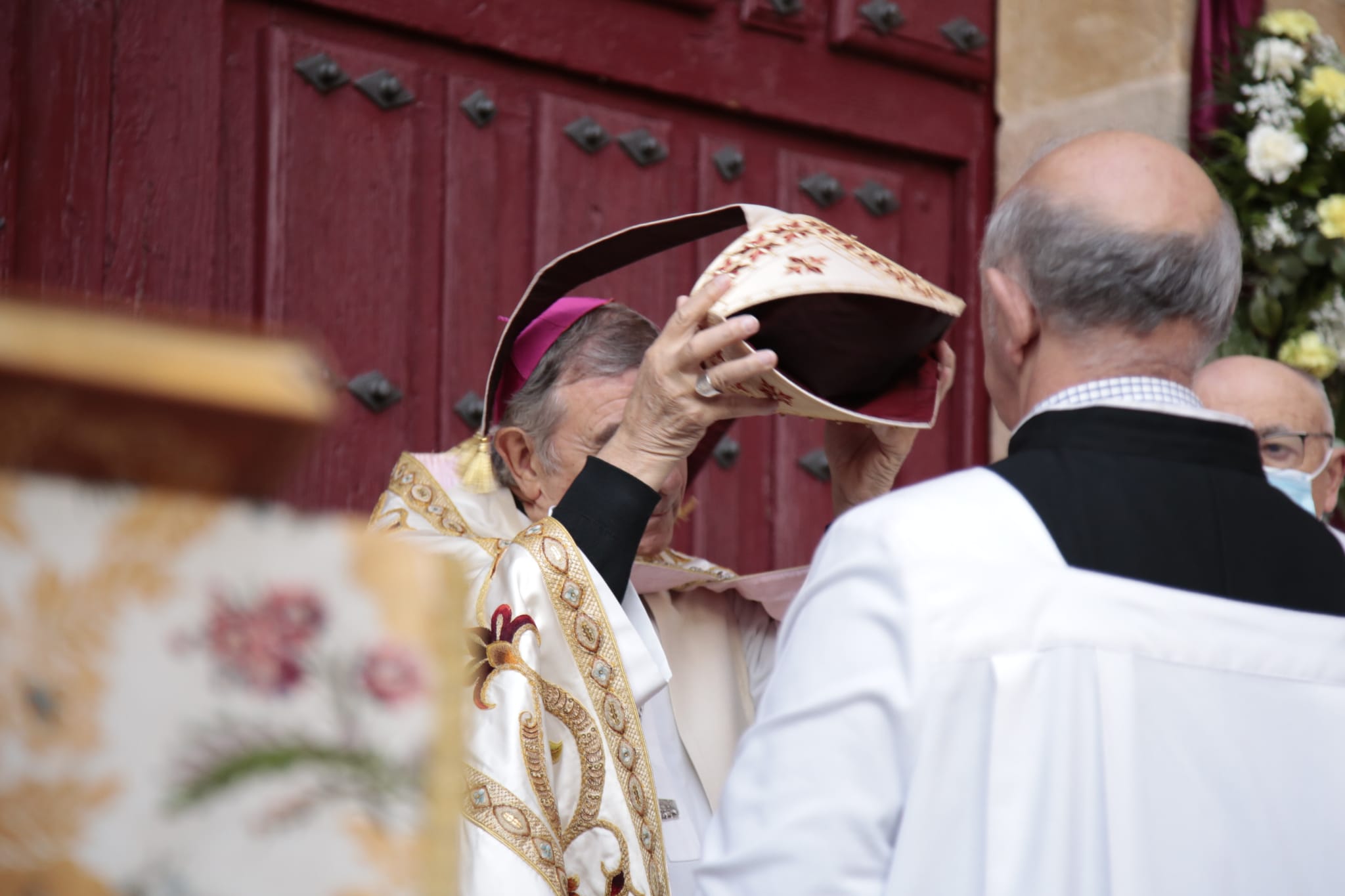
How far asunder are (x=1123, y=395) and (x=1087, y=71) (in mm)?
2675

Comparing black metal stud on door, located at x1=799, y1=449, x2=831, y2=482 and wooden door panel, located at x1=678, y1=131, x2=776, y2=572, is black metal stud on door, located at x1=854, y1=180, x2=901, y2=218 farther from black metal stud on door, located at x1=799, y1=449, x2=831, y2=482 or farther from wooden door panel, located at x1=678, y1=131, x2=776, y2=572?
black metal stud on door, located at x1=799, y1=449, x2=831, y2=482

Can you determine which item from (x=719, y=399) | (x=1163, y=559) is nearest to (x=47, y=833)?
(x=1163, y=559)

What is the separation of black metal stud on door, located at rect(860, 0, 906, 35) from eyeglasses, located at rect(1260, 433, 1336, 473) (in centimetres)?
131

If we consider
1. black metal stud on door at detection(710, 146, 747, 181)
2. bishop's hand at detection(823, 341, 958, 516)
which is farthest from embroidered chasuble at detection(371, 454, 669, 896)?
black metal stud on door at detection(710, 146, 747, 181)

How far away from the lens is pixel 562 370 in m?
2.27

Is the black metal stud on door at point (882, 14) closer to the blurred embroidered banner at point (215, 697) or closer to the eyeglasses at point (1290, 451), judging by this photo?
the eyeglasses at point (1290, 451)

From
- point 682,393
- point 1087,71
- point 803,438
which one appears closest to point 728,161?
point 803,438

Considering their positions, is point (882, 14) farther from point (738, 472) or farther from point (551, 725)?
point (551, 725)

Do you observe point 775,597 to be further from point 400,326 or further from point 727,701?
point 400,326

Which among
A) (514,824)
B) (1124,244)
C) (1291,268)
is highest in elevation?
(1291,268)

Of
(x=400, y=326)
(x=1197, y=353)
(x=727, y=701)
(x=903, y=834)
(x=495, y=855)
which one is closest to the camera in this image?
(x=903, y=834)

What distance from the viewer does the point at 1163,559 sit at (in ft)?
4.52

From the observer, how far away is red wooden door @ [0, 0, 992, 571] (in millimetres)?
2645

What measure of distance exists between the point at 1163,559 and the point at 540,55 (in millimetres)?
2096
